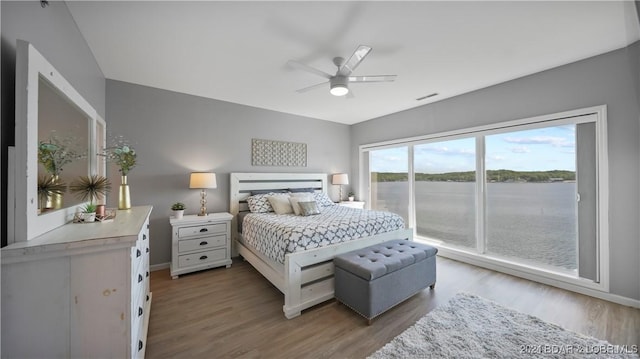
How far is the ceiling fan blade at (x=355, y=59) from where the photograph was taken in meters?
1.90

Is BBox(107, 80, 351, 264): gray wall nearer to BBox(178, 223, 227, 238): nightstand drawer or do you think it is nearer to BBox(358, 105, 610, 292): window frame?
BBox(178, 223, 227, 238): nightstand drawer

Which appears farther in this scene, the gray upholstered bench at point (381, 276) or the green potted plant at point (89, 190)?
the gray upholstered bench at point (381, 276)

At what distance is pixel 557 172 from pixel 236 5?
13.1ft

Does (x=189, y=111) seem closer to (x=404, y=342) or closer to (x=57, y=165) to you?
(x=57, y=165)

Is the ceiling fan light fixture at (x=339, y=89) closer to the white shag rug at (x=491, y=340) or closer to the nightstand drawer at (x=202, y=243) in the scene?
the white shag rug at (x=491, y=340)

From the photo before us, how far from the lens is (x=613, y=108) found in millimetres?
2385

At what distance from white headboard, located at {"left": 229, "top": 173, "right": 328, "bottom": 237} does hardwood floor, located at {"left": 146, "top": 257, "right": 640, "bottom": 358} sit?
3.97ft

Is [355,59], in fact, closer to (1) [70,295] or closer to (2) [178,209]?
(1) [70,295]

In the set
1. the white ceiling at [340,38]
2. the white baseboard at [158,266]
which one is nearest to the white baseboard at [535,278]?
the white ceiling at [340,38]

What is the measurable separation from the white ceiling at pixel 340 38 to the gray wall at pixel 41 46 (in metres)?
0.17

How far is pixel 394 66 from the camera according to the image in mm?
2646

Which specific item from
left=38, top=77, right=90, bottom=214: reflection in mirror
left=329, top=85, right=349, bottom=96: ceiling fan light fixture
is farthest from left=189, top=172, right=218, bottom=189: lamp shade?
left=329, top=85, right=349, bottom=96: ceiling fan light fixture

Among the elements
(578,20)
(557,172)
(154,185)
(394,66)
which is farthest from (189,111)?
(557,172)

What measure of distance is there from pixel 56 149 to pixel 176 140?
2.21 meters
